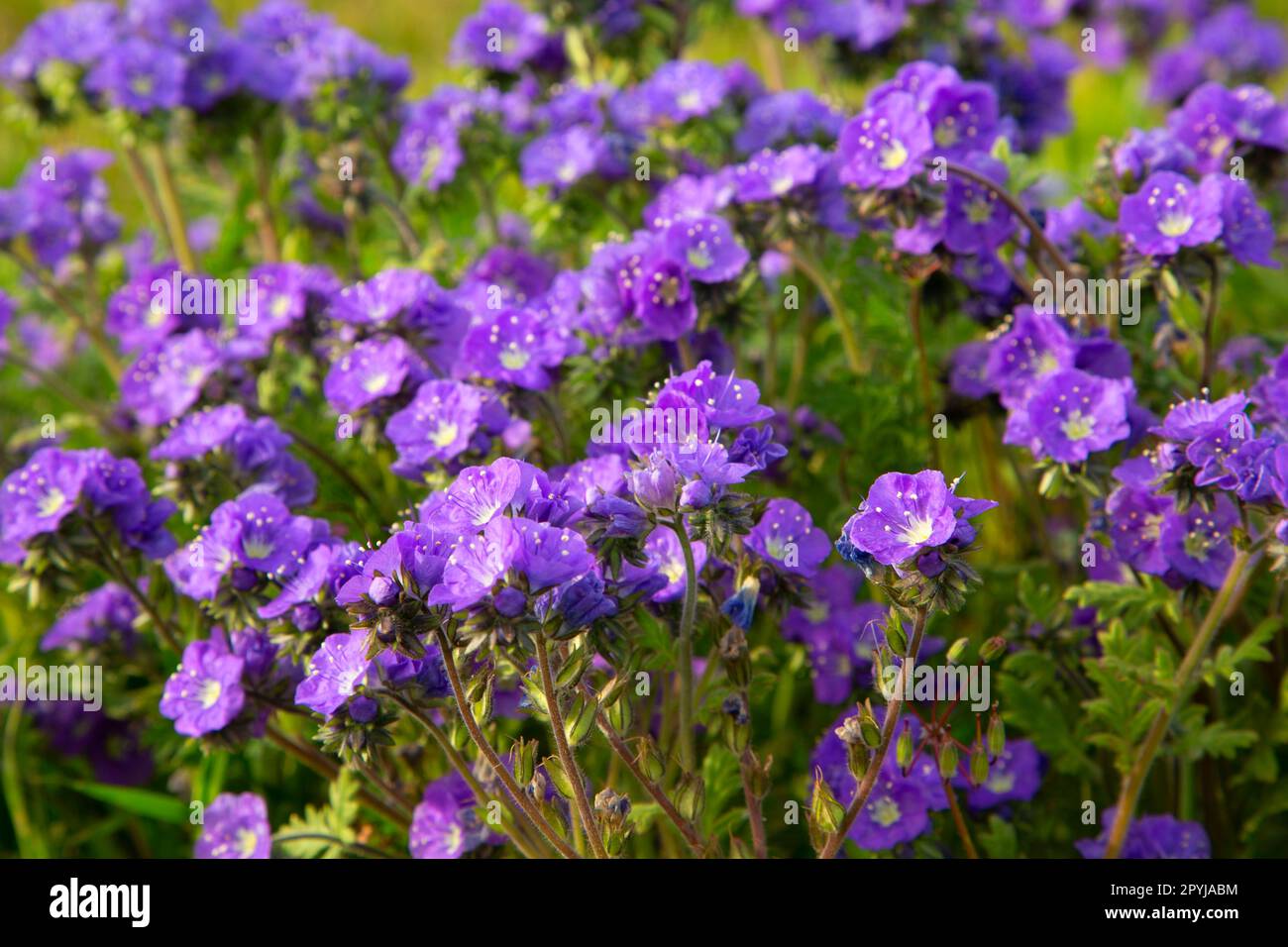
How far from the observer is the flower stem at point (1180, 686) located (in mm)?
2164

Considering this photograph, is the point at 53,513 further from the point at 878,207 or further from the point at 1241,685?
the point at 1241,685

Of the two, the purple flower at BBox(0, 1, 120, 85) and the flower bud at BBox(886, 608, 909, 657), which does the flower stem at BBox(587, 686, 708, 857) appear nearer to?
the flower bud at BBox(886, 608, 909, 657)

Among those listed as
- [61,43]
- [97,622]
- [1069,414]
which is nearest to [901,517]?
[1069,414]

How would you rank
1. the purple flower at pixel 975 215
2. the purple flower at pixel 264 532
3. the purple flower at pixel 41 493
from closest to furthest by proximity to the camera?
the purple flower at pixel 264 532 < the purple flower at pixel 41 493 < the purple flower at pixel 975 215

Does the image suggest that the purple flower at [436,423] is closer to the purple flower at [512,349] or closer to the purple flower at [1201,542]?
the purple flower at [512,349]

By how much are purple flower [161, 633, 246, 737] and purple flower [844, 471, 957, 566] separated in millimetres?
1087

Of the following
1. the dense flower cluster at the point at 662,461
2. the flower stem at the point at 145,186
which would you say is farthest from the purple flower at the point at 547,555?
the flower stem at the point at 145,186

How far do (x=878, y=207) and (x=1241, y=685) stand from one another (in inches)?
44.7

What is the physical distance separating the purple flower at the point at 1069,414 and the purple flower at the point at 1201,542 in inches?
7.1

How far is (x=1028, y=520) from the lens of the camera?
334 cm
